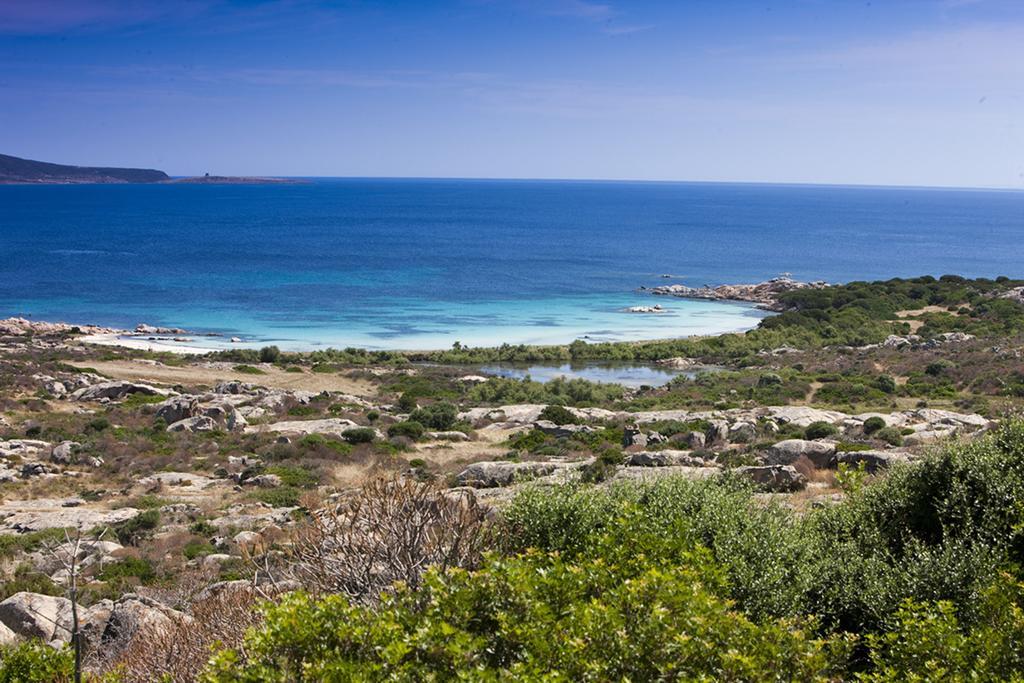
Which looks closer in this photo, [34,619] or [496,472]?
[34,619]

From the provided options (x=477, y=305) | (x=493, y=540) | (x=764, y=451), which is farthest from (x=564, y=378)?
(x=493, y=540)

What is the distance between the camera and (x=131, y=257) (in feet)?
349

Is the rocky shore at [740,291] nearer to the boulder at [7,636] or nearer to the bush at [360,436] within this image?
the bush at [360,436]

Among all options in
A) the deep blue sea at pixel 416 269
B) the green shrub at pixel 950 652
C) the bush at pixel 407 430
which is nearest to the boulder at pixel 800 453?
the bush at pixel 407 430

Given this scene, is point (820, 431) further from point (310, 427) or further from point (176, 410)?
point (176, 410)

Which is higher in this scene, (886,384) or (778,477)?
(778,477)

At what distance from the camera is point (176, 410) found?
3309cm

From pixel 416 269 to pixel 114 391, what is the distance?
208 feet

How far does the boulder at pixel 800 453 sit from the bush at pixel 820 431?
407 centimetres

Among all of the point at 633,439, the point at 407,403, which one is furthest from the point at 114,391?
the point at 633,439

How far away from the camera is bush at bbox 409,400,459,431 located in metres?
32.5

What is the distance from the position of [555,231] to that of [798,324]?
4010 inches

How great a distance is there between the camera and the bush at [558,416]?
Result: 32166 millimetres

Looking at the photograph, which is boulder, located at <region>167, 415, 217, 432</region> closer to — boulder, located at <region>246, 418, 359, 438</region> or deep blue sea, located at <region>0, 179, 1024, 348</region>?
boulder, located at <region>246, 418, 359, 438</region>
